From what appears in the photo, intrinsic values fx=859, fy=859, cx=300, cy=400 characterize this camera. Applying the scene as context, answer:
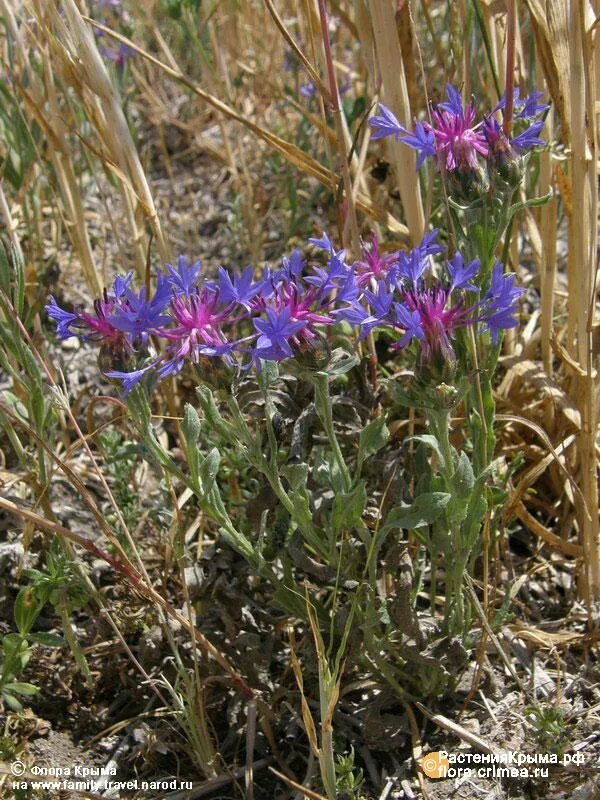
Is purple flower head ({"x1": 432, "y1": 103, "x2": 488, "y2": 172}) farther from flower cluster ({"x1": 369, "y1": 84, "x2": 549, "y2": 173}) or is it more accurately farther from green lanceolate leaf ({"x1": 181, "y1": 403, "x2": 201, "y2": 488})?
green lanceolate leaf ({"x1": 181, "y1": 403, "x2": 201, "y2": 488})

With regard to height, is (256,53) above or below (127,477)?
above

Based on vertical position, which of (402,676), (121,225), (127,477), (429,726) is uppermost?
(121,225)

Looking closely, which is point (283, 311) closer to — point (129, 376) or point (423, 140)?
point (129, 376)

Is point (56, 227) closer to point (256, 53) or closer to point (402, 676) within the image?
point (256, 53)

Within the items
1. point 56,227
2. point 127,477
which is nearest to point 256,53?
point 56,227

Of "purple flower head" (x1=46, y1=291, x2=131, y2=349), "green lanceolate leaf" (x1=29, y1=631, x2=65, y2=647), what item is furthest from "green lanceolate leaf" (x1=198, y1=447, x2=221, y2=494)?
"green lanceolate leaf" (x1=29, y1=631, x2=65, y2=647)

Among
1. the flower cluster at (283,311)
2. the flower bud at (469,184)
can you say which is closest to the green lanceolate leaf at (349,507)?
the flower cluster at (283,311)
